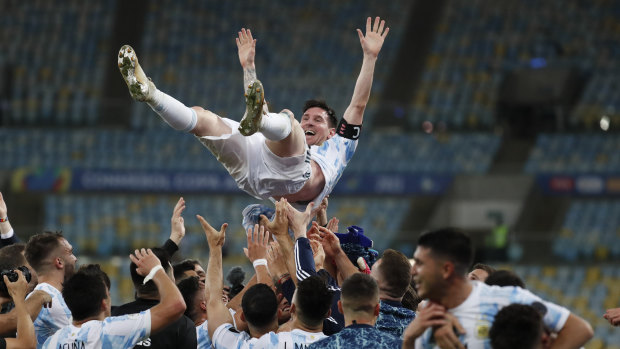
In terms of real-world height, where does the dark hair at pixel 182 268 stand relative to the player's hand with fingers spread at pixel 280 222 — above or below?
below

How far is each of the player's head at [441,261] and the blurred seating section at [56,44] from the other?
579 inches

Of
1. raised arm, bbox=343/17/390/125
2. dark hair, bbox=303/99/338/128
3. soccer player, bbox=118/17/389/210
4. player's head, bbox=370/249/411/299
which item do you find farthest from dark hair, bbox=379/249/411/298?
dark hair, bbox=303/99/338/128

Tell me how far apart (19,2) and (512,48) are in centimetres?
1181

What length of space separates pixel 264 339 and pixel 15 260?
6.36ft

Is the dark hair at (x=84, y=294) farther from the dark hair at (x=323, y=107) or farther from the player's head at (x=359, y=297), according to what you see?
the dark hair at (x=323, y=107)

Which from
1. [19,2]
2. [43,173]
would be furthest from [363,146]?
[19,2]

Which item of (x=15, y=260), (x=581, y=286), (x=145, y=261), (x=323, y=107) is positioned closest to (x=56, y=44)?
(x=581, y=286)

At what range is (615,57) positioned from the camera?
2078 cm

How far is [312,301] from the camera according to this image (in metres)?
4.62

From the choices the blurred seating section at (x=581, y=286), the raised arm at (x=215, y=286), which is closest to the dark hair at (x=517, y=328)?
the raised arm at (x=215, y=286)

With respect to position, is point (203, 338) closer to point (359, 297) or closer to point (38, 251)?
point (38, 251)

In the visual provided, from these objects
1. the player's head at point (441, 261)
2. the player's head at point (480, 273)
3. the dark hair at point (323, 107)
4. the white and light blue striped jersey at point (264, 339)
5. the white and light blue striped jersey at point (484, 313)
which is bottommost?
the white and light blue striped jersey at point (264, 339)

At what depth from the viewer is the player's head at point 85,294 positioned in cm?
473

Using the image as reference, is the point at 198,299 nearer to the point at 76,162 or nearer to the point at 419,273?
the point at 419,273
